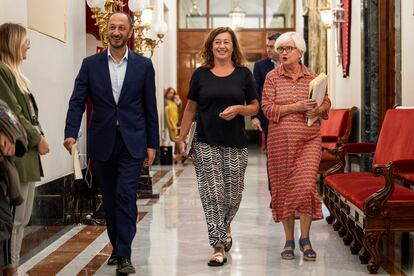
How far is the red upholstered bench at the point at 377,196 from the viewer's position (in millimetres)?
4809

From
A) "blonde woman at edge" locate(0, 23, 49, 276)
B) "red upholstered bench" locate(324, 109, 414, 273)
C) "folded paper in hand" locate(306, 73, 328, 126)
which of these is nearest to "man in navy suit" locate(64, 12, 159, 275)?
"blonde woman at edge" locate(0, 23, 49, 276)

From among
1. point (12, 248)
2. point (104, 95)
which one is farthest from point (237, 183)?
point (12, 248)

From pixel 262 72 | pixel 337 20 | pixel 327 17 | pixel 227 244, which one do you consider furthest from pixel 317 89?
pixel 327 17

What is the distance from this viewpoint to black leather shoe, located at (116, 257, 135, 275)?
15.7 feet

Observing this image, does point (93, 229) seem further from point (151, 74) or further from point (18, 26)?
point (18, 26)

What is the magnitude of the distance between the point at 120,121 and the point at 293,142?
128 centimetres

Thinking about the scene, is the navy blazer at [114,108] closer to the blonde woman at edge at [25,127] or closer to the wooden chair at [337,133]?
the blonde woman at edge at [25,127]

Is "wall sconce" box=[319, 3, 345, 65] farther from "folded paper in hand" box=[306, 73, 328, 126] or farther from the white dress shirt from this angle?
the white dress shirt

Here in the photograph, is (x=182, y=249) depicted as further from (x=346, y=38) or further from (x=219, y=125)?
(x=346, y=38)

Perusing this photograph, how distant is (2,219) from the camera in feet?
12.3

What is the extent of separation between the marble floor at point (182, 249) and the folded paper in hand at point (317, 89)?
1.04m

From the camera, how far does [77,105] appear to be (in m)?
4.95

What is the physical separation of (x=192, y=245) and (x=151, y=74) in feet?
5.43

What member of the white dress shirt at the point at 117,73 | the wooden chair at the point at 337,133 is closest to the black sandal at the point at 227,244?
the white dress shirt at the point at 117,73
